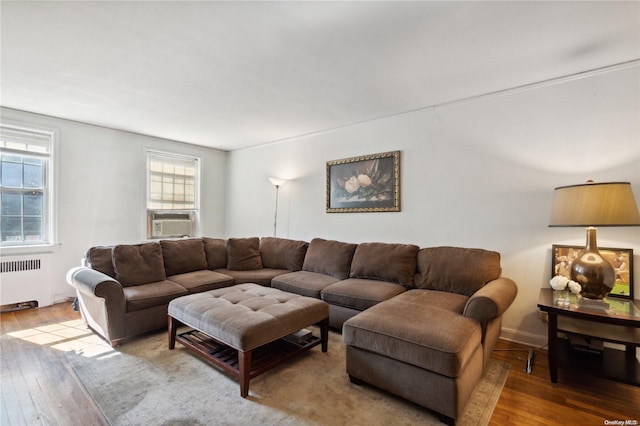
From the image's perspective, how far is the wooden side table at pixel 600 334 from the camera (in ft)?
5.88

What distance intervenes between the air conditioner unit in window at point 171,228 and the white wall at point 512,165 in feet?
9.04

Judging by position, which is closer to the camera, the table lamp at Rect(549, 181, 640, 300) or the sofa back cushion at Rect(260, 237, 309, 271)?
the table lamp at Rect(549, 181, 640, 300)

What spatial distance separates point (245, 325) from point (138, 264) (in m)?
Answer: 1.86

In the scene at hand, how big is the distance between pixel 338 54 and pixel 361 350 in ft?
7.00

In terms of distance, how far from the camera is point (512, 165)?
8.93ft

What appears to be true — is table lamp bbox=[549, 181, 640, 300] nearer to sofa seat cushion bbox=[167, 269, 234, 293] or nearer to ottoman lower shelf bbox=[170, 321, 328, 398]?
ottoman lower shelf bbox=[170, 321, 328, 398]

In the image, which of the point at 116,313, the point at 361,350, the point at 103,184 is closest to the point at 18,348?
the point at 116,313

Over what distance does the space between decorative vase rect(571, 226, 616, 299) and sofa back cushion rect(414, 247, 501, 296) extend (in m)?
0.58

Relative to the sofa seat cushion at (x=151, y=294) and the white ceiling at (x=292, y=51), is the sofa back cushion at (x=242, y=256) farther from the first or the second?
the white ceiling at (x=292, y=51)

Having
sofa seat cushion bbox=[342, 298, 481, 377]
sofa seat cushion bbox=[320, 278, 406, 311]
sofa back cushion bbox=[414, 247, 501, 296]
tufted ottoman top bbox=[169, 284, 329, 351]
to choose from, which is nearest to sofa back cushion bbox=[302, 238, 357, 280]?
sofa seat cushion bbox=[320, 278, 406, 311]

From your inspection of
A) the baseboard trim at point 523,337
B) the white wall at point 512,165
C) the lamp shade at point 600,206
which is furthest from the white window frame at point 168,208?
the lamp shade at point 600,206

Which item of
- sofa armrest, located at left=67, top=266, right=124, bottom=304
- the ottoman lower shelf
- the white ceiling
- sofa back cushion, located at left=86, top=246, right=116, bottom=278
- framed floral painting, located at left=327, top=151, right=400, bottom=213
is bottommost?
the ottoman lower shelf

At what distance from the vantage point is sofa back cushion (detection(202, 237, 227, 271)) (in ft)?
12.5

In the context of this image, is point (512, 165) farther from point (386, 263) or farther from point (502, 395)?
point (502, 395)
